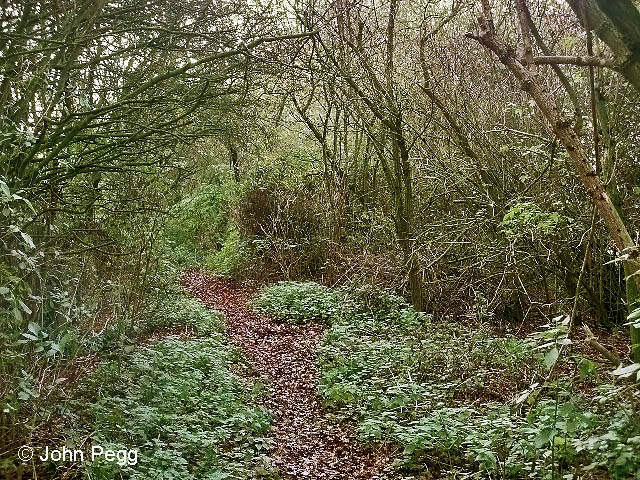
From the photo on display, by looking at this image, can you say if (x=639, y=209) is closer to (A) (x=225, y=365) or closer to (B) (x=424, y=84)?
(B) (x=424, y=84)

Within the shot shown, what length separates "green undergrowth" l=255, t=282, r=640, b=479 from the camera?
3491mm

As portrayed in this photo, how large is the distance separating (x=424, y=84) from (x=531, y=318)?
4.12m

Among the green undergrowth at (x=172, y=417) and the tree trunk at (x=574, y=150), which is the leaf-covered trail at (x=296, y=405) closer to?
the green undergrowth at (x=172, y=417)

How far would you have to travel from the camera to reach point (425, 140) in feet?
29.5

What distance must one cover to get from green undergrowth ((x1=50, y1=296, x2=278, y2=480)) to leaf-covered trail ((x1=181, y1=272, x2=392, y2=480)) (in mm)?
248

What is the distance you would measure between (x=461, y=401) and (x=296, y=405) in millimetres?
1909

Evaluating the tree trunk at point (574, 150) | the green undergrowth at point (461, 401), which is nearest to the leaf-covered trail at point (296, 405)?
the green undergrowth at point (461, 401)

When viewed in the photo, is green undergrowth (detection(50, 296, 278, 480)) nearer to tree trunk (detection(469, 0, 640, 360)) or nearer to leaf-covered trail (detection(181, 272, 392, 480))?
leaf-covered trail (detection(181, 272, 392, 480))

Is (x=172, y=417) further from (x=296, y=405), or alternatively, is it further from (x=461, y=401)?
(x=461, y=401)

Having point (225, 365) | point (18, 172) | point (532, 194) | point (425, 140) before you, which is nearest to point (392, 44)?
point (425, 140)

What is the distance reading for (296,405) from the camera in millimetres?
6449

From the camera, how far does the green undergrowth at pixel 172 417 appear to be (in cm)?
424

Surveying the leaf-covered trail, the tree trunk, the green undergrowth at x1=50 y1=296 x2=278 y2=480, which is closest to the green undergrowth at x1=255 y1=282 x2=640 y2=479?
the leaf-covered trail

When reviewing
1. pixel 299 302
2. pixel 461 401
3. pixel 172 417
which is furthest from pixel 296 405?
pixel 299 302
